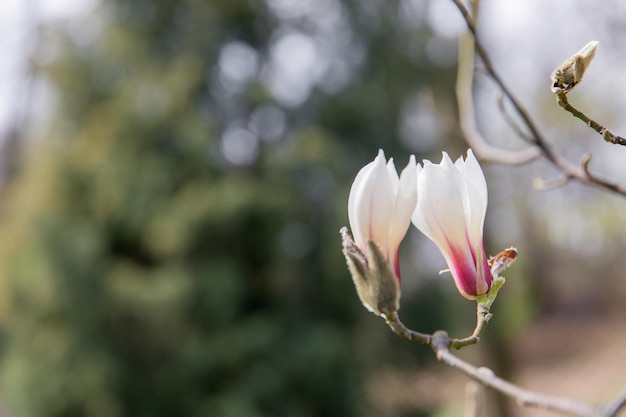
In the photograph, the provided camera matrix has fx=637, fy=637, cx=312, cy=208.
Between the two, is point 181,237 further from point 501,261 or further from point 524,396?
point 524,396

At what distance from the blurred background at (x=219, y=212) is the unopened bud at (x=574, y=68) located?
278cm

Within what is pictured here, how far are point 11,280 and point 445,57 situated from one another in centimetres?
318

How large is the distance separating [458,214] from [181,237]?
124 inches

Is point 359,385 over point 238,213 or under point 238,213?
under

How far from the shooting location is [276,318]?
371 centimetres

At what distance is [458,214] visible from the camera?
0.44 m

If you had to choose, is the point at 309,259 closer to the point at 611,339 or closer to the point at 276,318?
the point at 276,318

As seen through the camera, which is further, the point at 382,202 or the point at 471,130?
the point at 471,130

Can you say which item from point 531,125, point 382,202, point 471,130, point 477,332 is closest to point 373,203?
point 382,202

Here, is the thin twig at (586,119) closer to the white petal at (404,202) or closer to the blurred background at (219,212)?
the white petal at (404,202)

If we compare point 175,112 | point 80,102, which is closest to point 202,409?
point 175,112

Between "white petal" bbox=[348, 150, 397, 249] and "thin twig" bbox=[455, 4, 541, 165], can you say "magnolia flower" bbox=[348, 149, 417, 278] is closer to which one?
"white petal" bbox=[348, 150, 397, 249]

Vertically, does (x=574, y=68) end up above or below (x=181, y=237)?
above

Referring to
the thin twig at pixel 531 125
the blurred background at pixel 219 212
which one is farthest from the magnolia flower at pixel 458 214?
the blurred background at pixel 219 212
